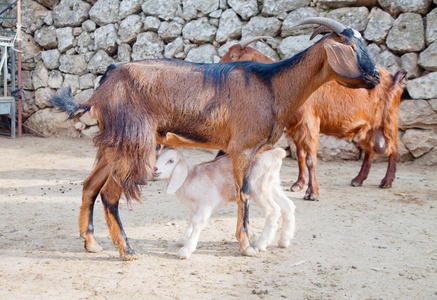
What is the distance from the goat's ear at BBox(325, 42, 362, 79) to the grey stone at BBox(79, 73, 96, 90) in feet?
25.4

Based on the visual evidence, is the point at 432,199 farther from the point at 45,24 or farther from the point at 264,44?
the point at 45,24

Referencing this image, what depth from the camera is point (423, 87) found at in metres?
7.60

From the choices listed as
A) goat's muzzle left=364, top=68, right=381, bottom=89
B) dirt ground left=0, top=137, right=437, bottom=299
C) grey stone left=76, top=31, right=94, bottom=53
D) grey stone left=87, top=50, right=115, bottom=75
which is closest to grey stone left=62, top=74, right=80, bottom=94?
grey stone left=87, top=50, right=115, bottom=75

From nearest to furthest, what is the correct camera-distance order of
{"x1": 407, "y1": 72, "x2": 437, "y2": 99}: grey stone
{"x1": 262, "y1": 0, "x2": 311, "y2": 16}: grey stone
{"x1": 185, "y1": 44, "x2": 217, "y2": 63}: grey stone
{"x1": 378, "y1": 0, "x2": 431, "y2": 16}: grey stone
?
{"x1": 407, "y1": 72, "x2": 437, "y2": 99}: grey stone → {"x1": 378, "y1": 0, "x2": 431, "y2": 16}: grey stone → {"x1": 262, "y1": 0, "x2": 311, "y2": 16}: grey stone → {"x1": 185, "y1": 44, "x2": 217, "y2": 63}: grey stone

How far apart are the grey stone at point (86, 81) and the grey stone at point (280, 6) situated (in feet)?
13.6

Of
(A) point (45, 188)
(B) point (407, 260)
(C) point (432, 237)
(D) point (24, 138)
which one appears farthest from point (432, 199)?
(D) point (24, 138)

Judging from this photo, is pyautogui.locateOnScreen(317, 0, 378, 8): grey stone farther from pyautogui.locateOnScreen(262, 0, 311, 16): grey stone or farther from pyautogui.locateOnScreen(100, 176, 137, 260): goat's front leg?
pyautogui.locateOnScreen(100, 176, 137, 260): goat's front leg

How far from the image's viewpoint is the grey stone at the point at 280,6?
844cm

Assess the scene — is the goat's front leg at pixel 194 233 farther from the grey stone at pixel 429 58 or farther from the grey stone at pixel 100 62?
the grey stone at pixel 100 62

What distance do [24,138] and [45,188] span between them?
4.68m

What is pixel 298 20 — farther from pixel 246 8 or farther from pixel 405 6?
pixel 405 6

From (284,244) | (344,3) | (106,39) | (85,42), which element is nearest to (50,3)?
(85,42)

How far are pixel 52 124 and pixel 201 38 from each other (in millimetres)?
4018

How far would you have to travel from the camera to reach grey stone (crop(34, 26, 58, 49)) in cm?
1063
